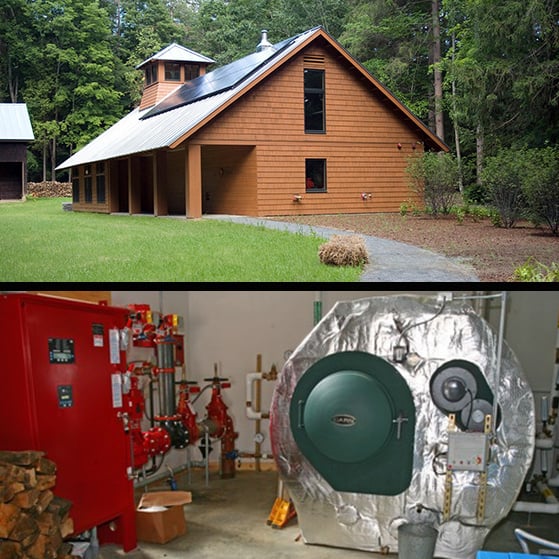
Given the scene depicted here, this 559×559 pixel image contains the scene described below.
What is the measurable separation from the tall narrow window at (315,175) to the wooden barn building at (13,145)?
1600 mm

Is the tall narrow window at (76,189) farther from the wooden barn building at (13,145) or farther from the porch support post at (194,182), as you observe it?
the porch support post at (194,182)

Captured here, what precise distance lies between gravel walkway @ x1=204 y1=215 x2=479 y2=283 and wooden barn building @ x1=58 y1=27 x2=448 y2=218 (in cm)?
17

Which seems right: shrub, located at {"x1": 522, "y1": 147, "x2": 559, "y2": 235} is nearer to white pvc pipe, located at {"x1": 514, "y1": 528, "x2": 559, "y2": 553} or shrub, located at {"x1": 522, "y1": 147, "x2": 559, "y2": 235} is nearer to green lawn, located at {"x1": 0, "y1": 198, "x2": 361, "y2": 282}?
green lawn, located at {"x1": 0, "y1": 198, "x2": 361, "y2": 282}

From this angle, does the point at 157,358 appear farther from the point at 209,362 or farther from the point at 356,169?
the point at 356,169

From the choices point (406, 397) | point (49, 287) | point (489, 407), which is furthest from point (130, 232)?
point (489, 407)

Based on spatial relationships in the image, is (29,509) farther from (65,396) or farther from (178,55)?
(178,55)

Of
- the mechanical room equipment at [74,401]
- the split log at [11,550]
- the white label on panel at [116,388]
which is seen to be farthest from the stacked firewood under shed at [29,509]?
the white label on panel at [116,388]

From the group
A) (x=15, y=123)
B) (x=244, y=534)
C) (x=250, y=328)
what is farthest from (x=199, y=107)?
(x=244, y=534)

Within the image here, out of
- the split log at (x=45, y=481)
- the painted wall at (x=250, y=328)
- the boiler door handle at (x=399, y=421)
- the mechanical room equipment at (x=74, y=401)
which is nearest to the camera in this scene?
the split log at (x=45, y=481)

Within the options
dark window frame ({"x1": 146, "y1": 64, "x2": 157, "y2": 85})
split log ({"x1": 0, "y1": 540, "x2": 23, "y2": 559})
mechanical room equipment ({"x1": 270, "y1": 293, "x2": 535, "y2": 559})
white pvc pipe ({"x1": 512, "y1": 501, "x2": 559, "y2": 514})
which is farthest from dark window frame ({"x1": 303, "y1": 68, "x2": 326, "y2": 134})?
split log ({"x1": 0, "y1": 540, "x2": 23, "y2": 559})

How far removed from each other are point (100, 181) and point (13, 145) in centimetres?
55

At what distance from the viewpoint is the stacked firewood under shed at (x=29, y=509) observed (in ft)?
11.2

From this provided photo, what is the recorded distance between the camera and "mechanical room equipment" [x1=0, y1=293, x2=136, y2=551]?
3.76 m

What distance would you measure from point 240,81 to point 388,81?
841 mm
